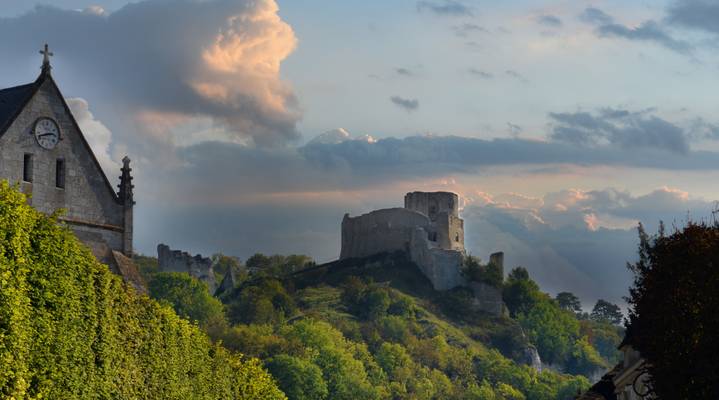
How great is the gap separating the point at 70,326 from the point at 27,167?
11.1m

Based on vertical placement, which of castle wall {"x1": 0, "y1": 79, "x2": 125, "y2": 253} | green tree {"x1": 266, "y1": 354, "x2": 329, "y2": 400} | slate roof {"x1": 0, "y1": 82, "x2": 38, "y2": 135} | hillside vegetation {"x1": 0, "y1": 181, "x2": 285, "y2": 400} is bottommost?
green tree {"x1": 266, "y1": 354, "x2": 329, "y2": 400}

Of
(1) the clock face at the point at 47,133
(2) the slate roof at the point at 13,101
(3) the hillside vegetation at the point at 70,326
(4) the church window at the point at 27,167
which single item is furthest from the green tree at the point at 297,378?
(4) the church window at the point at 27,167

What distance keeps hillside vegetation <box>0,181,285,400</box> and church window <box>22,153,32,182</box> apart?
6093 millimetres

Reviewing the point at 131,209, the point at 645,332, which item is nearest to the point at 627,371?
the point at 645,332

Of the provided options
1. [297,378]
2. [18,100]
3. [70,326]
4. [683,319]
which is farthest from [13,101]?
[297,378]

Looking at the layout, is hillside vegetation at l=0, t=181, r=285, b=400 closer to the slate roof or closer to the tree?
the slate roof

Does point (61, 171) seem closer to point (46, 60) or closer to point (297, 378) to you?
point (46, 60)

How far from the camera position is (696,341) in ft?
154

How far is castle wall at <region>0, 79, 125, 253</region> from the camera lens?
167 feet

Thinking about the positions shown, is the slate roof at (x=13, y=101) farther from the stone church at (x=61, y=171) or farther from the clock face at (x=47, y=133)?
the clock face at (x=47, y=133)

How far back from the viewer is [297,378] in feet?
603

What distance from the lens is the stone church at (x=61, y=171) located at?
50.9m

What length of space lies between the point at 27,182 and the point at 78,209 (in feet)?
9.94

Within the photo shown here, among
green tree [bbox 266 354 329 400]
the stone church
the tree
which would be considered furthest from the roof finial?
green tree [bbox 266 354 329 400]
